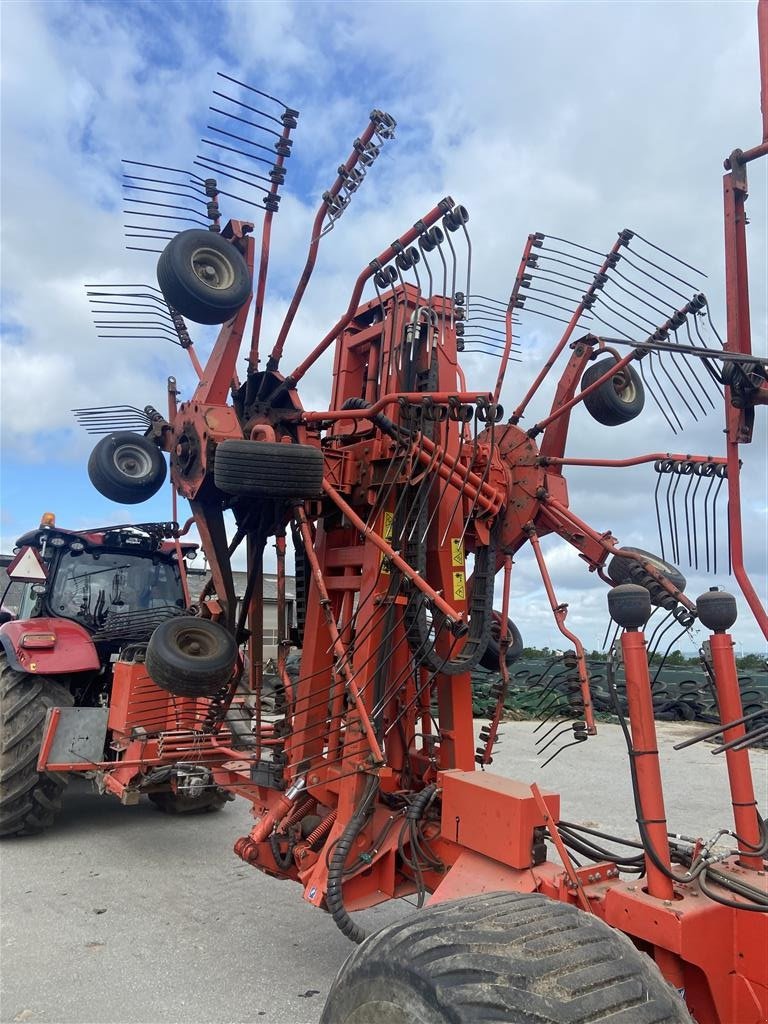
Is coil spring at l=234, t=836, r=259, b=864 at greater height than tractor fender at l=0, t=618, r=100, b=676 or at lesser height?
lesser

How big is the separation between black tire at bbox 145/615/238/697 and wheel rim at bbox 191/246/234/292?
5.21 feet

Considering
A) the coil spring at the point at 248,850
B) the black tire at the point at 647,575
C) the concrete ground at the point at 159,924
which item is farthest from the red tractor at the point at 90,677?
the black tire at the point at 647,575

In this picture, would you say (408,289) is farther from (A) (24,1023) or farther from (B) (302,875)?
(A) (24,1023)

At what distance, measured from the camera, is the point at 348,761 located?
358 cm

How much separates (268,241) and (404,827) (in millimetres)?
2969

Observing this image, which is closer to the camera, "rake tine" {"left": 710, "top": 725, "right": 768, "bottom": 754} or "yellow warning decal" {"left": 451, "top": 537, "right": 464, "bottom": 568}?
"rake tine" {"left": 710, "top": 725, "right": 768, "bottom": 754}

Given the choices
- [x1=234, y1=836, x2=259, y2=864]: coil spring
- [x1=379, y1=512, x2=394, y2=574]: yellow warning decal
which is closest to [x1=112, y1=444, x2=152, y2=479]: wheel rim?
[x1=379, y1=512, x2=394, y2=574]: yellow warning decal

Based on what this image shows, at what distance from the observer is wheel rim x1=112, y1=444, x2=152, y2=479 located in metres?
4.61

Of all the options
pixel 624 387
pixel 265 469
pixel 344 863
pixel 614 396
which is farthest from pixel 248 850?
pixel 624 387

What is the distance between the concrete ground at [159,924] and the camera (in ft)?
11.6

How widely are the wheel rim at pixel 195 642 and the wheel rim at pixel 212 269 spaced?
161 cm

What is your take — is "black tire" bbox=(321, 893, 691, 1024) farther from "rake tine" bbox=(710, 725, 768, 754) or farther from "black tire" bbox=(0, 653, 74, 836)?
"black tire" bbox=(0, 653, 74, 836)

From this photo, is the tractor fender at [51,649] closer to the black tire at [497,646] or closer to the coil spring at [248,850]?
the coil spring at [248,850]

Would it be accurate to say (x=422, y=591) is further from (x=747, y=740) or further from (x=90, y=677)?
(x=90, y=677)
